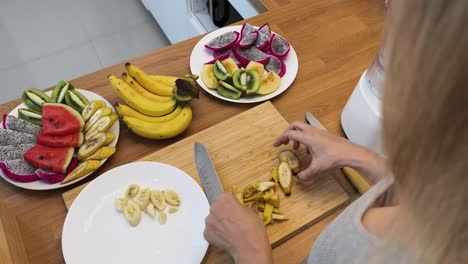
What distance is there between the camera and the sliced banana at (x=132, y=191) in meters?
0.78

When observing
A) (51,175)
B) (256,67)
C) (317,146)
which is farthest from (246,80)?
(51,175)

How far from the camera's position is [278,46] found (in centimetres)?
106

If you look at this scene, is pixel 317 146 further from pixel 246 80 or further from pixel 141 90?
pixel 141 90

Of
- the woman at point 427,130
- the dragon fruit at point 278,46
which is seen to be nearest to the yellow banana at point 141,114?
the dragon fruit at point 278,46

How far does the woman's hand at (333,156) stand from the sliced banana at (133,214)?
32cm

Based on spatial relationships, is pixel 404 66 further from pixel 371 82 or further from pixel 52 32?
pixel 52 32

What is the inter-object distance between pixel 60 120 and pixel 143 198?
0.24 meters

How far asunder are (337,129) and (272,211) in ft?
0.91

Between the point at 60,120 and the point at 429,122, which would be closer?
the point at 429,122

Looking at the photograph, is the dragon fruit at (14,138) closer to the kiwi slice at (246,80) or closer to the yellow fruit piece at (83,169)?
the yellow fruit piece at (83,169)

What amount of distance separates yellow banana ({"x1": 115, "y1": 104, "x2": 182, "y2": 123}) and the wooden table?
5cm

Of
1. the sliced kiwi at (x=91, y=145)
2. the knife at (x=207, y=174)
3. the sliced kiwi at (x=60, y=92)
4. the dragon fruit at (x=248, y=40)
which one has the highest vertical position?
the dragon fruit at (x=248, y=40)

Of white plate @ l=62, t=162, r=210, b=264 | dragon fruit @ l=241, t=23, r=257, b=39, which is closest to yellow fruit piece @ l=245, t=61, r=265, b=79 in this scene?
dragon fruit @ l=241, t=23, r=257, b=39

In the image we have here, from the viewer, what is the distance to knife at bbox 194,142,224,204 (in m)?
0.78
